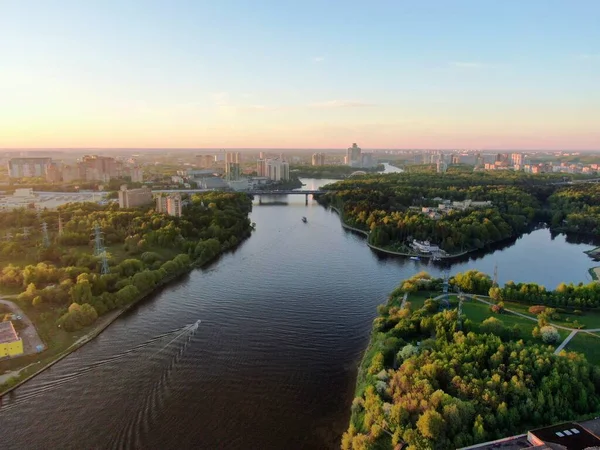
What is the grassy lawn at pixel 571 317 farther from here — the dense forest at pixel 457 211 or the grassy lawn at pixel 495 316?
the dense forest at pixel 457 211

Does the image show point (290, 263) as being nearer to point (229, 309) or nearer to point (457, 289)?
point (229, 309)

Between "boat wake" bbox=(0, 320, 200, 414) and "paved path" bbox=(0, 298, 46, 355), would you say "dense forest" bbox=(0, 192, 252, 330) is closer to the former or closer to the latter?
"paved path" bbox=(0, 298, 46, 355)

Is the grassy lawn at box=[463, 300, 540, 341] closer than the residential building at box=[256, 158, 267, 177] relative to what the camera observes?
Yes

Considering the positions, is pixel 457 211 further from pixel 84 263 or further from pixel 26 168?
pixel 26 168

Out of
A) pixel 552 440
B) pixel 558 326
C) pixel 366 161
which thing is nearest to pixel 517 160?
pixel 366 161

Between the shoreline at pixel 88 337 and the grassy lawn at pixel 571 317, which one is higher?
the grassy lawn at pixel 571 317

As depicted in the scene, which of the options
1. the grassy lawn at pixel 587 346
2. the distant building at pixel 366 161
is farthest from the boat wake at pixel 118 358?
the distant building at pixel 366 161

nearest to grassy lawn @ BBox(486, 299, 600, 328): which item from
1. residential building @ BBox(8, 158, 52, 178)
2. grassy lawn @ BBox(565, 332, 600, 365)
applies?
grassy lawn @ BBox(565, 332, 600, 365)
